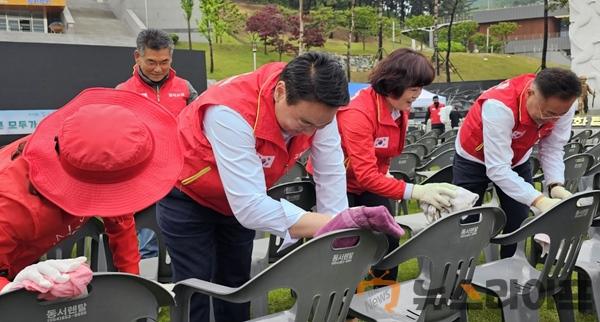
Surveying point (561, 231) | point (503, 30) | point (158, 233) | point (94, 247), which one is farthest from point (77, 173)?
point (503, 30)

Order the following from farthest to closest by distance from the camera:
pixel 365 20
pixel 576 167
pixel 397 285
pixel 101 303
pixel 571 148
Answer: pixel 365 20
pixel 571 148
pixel 576 167
pixel 397 285
pixel 101 303

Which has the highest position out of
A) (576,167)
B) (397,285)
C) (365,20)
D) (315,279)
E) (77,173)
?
(365,20)

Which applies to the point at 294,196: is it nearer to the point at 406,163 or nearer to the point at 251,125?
the point at 251,125

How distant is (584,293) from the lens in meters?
2.88

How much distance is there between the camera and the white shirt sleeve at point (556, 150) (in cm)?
328

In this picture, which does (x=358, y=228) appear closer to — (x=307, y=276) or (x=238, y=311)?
(x=307, y=276)

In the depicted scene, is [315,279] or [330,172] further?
[330,172]

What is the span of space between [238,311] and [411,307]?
0.69 m

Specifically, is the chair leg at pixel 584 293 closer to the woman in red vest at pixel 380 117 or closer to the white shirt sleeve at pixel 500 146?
the white shirt sleeve at pixel 500 146

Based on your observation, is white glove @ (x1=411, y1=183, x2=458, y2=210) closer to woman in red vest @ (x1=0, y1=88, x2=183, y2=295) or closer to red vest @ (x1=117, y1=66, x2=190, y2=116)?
woman in red vest @ (x1=0, y1=88, x2=183, y2=295)

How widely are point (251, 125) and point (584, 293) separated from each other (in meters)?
2.09

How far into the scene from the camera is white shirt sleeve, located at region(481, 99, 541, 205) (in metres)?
2.82

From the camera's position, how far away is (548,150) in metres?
Answer: 3.33

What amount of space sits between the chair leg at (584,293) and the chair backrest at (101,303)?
2.11 m
